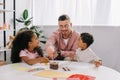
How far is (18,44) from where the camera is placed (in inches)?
89.8

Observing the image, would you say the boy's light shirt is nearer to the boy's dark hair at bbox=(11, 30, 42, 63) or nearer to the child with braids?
the child with braids

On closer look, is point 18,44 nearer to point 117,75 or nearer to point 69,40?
point 69,40

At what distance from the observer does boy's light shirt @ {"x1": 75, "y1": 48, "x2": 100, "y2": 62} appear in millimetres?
2178

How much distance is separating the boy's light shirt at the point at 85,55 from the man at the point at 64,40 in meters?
0.29

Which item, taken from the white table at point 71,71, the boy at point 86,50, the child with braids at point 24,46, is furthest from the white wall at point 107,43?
the white table at point 71,71

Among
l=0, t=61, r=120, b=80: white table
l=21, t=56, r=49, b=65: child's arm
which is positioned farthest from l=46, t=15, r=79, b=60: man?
l=0, t=61, r=120, b=80: white table

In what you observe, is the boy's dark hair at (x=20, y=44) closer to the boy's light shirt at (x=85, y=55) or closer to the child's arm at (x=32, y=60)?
the child's arm at (x=32, y=60)

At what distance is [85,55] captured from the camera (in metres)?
2.21

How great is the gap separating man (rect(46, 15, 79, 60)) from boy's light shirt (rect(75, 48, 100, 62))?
0.96 feet

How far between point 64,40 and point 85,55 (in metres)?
0.54

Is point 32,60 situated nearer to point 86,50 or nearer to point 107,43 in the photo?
point 86,50

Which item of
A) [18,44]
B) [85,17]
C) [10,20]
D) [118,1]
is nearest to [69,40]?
[18,44]

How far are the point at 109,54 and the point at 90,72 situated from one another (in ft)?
5.77

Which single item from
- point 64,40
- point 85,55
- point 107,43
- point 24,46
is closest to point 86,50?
point 85,55
